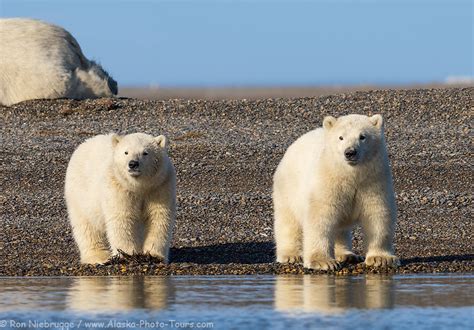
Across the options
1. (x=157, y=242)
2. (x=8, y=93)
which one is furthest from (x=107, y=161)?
(x=8, y=93)

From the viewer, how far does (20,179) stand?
1337 centimetres

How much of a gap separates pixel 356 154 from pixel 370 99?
7877 millimetres

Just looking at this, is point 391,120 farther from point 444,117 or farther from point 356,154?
point 356,154

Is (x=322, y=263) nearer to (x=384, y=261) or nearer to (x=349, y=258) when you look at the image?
(x=384, y=261)

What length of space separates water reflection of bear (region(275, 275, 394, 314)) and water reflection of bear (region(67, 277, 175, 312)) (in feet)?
2.47

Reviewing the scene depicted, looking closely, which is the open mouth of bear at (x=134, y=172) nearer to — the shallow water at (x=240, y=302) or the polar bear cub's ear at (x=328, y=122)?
the shallow water at (x=240, y=302)

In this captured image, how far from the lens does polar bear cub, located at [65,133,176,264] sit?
962 centimetres

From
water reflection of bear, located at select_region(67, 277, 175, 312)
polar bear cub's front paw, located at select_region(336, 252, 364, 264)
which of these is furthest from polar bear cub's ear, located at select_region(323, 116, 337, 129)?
water reflection of bear, located at select_region(67, 277, 175, 312)

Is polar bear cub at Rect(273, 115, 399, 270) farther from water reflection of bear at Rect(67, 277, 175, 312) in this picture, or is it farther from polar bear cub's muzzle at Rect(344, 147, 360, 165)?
water reflection of bear at Rect(67, 277, 175, 312)

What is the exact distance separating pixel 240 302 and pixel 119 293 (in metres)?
0.91

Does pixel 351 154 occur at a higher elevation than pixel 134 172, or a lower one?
higher

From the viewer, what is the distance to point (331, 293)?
26.1ft

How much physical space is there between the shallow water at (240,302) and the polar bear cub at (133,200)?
0.70 meters

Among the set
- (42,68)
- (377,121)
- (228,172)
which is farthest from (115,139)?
(42,68)
